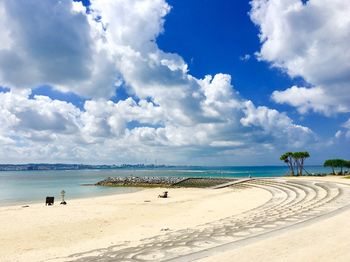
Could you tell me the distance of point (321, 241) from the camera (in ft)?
34.7

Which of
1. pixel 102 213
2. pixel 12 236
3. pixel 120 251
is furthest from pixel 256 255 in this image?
pixel 102 213

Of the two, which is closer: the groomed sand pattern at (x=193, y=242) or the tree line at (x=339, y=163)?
the groomed sand pattern at (x=193, y=242)

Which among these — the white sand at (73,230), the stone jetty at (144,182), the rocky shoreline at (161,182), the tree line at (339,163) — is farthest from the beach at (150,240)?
the tree line at (339,163)

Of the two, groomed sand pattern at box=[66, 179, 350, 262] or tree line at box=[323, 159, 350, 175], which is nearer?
groomed sand pattern at box=[66, 179, 350, 262]

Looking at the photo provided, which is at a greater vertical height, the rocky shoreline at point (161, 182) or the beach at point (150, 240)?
the rocky shoreline at point (161, 182)

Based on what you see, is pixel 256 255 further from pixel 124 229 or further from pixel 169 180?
pixel 169 180

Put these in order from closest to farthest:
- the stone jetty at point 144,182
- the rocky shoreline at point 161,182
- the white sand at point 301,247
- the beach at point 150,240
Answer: the white sand at point 301,247 → the beach at point 150,240 → the rocky shoreline at point 161,182 → the stone jetty at point 144,182

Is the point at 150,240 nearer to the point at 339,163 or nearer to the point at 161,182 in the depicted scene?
the point at 161,182

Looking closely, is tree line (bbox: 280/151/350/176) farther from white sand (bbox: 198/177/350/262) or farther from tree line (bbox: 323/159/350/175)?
white sand (bbox: 198/177/350/262)

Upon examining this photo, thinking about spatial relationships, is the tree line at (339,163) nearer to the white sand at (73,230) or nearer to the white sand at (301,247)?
the white sand at (73,230)

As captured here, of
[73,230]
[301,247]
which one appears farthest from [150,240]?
[73,230]

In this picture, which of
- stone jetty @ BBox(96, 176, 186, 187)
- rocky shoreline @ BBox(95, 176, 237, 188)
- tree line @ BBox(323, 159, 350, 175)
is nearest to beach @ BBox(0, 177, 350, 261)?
rocky shoreline @ BBox(95, 176, 237, 188)

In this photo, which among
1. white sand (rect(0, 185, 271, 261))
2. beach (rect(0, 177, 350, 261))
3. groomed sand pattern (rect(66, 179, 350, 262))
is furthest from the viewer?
white sand (rect(0, 185, 271, 261))

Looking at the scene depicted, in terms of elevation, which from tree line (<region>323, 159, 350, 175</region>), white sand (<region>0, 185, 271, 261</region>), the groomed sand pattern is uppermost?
tree line (<region>323, 159, 350, 175</region>)
